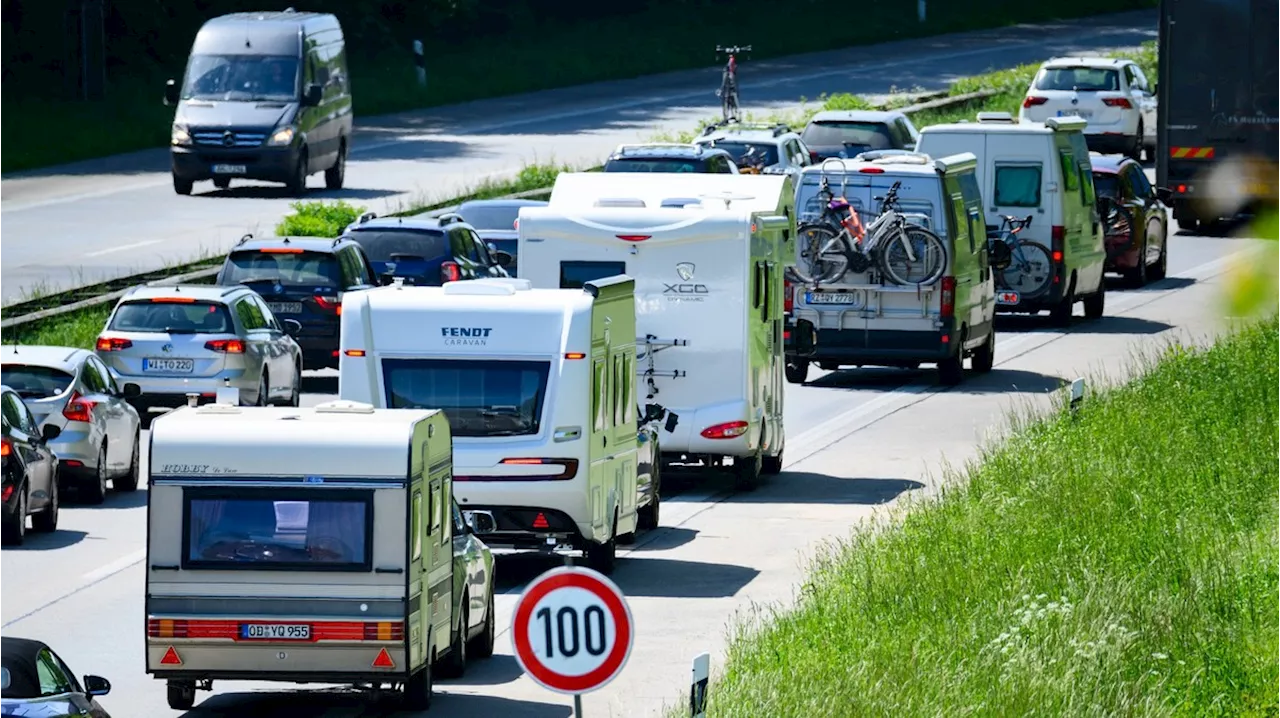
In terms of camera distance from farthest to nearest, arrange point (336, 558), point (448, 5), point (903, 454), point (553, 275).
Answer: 1. point (448, 5)
2. point (903, 454)
3. point (553, 275)
4. point (336, 558)

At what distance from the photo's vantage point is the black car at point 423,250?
31.5m

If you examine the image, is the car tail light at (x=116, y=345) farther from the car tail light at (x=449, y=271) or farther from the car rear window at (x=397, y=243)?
the car rear window at (x=397, y=243)

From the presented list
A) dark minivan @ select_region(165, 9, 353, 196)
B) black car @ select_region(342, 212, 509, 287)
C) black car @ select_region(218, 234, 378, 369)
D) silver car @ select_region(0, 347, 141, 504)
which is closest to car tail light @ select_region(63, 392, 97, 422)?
silver car @ select_region(0, 347, 141, 504)

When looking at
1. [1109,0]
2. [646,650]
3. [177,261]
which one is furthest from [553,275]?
[1109,0]

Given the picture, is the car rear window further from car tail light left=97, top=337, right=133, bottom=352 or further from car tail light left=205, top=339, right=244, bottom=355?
car tail light left=97, top=337, right=133, bottom=352

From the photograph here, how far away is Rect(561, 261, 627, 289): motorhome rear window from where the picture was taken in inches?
904

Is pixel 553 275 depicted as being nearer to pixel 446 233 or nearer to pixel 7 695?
pixel 446 233

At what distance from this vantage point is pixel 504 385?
18734mm

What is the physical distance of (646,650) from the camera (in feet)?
54.2

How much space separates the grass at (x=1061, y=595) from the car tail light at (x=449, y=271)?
33.4ft

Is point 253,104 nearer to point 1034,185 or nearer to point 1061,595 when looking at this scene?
point 1034,185

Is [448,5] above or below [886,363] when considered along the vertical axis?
above

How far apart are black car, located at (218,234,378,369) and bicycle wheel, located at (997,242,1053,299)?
9295 mm

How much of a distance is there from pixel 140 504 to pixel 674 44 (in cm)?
5342
